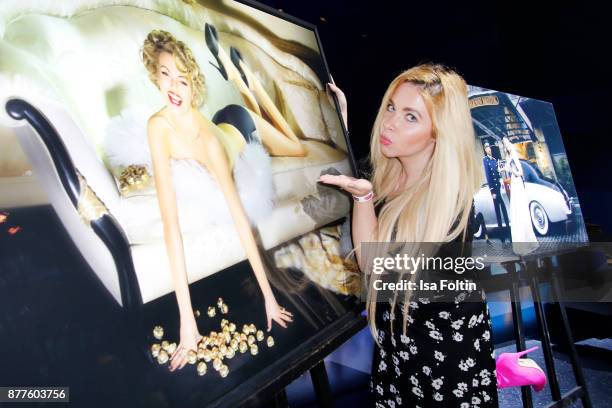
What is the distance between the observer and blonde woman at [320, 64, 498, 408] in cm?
117

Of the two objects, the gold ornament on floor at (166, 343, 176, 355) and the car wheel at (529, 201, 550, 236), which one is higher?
the gold ornament on floor at (166, 343, 176, 355)

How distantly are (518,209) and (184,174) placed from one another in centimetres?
180

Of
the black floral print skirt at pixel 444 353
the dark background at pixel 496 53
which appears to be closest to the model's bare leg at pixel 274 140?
the black floral print skirt at pixel 444 353

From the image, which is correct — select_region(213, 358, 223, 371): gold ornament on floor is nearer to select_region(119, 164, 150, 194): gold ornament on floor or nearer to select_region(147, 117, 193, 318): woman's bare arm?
select_region(147, 117, 193, 318): woman's bare arm

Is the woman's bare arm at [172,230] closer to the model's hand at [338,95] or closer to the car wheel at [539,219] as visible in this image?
the model's hand at [338,95]

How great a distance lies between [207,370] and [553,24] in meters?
3.50

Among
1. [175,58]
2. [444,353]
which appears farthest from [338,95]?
[444,353]

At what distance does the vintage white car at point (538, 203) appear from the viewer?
189 centimetres

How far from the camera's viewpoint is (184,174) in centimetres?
64

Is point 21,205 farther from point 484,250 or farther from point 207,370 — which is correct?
point 484,250

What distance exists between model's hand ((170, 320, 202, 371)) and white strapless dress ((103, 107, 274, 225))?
0.15 m

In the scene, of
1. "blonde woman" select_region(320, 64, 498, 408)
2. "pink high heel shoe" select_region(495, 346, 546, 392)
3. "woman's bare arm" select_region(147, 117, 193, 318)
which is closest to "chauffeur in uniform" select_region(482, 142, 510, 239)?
"pink high heel shoe" select_region(495, 346, 546, 392)

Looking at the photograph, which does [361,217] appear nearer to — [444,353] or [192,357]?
[444,353]

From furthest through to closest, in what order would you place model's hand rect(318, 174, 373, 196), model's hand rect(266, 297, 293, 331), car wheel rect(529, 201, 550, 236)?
1. car wheel rect(529, 201, 550, 236)
2. model's hand rect(318, 174, 373, 196)
3. model's hand rect(266, 297, 293, 331)
